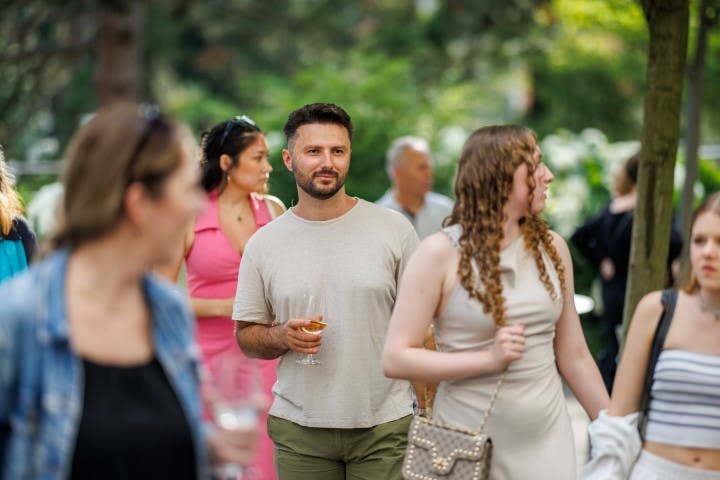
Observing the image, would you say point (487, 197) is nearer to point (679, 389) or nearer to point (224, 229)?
point (679, 389)

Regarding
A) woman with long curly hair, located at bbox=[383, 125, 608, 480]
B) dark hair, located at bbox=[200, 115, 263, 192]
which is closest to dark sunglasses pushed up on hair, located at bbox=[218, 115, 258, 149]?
dark hair, located at bbox=[200, 115, 263, 192]

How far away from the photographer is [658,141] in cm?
627

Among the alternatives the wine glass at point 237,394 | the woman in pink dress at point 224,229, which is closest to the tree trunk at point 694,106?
the woman in pink dress at point 224,229

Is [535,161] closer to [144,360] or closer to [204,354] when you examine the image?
[144,360]

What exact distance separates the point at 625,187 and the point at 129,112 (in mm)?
6310

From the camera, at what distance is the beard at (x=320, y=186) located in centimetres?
532

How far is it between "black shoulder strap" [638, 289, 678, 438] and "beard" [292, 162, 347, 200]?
1690mm

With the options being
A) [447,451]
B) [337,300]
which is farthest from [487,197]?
[337,300]

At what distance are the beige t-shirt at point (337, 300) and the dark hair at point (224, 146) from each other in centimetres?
135

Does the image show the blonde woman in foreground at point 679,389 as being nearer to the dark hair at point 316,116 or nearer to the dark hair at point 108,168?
the dark hair at point 108,168

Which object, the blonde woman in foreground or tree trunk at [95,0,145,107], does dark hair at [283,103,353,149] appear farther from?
tree trunk at [95,0,145,107]

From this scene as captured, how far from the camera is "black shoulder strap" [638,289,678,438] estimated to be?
4027 millimetres

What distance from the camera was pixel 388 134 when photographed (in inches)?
571

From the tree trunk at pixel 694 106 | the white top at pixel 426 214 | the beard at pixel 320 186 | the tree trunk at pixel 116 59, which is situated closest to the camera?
the beard at pixel 320 186
